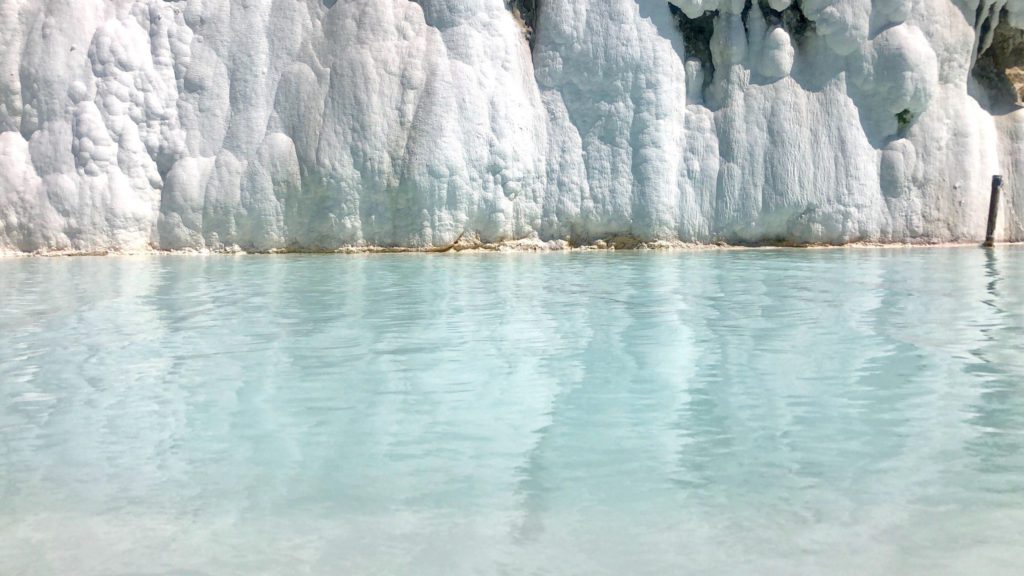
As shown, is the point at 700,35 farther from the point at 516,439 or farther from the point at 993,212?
the point at 516,439

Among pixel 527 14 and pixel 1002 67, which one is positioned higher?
pixel 527 14

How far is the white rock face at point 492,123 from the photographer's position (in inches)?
Answer: 476

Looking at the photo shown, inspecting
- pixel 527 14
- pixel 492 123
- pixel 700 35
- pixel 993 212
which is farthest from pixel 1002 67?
pixel 492 123

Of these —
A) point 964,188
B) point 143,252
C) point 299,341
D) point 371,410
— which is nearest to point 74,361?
point 299,341

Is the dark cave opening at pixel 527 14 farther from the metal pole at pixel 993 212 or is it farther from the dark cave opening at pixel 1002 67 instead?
the metal pole at pixel 993 212

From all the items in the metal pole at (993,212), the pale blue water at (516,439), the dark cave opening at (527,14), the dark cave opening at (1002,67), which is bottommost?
the pale blue water at (516,439)

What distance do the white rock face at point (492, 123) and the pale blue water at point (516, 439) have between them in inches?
247

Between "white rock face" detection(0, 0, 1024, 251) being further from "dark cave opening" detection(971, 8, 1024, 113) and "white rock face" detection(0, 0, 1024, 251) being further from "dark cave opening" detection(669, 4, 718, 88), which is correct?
"dark cave opening" detection(971, 8, 1024, 113)

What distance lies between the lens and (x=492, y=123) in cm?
1237

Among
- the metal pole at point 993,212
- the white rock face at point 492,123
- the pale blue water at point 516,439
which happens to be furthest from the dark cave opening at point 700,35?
the pale blue water at point 516,439

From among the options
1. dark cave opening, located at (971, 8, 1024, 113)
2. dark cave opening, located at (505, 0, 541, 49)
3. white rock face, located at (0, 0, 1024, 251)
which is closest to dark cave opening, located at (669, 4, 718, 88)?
white rock face, located at (0, 0, 1024, 251)

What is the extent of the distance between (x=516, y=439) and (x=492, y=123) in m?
9.70

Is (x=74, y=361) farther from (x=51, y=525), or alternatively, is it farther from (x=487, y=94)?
(x=487, y=94)

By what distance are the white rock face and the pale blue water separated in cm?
628
